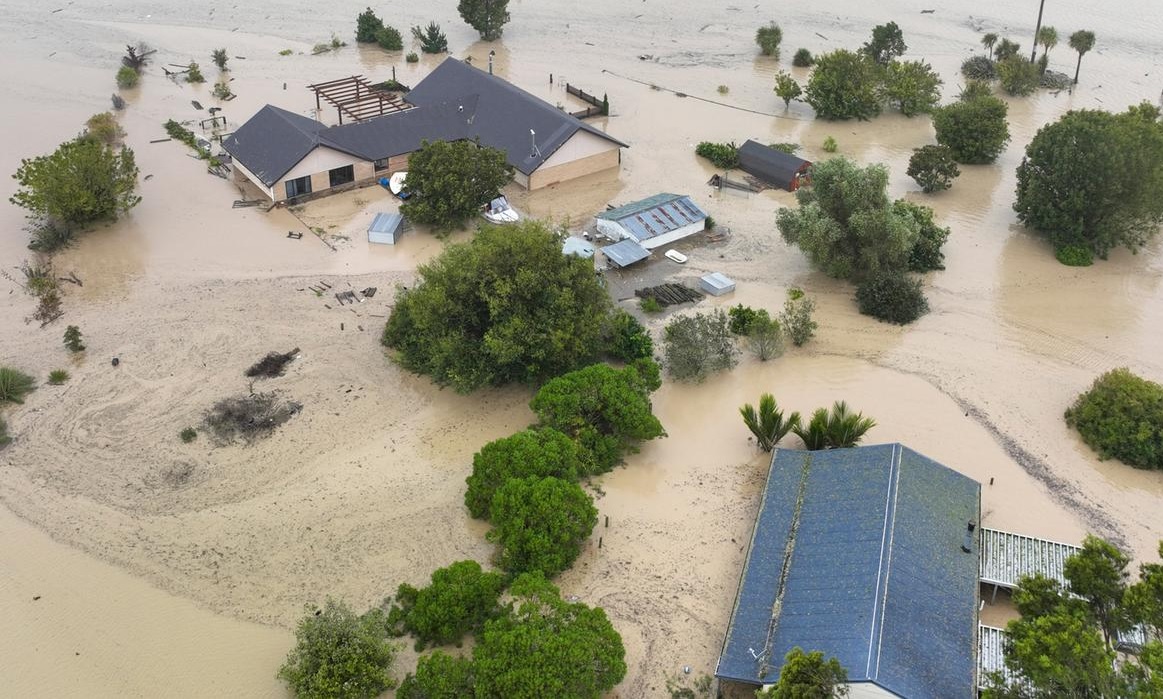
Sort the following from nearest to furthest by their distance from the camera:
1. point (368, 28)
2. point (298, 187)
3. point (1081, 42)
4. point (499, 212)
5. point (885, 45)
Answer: point (499, 212) → point (298, 187) → point (1081, 42) → point (885, 45) → point (368, 28)

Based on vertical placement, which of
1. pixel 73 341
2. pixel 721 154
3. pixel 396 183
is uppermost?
pixel 721 154

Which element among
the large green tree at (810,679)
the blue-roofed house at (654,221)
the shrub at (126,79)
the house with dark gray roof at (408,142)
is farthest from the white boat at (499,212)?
the shrub at (126,79)

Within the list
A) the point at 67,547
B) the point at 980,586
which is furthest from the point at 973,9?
the point at 67,547

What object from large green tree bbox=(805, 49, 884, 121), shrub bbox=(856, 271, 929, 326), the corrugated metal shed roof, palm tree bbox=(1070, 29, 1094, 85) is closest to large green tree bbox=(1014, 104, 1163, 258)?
shrub bbox=(856, 271, 929, 326)

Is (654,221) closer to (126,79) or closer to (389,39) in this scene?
(389,39)

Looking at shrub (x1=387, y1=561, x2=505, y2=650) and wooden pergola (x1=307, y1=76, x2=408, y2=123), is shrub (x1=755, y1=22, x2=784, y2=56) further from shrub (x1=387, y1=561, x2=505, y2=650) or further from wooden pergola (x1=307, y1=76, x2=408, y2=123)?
shrub (x1=387, y1=561, x2=505, y2=650)

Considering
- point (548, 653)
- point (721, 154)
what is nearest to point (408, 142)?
point (721, 154)

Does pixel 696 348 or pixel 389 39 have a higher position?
pixel 389 39

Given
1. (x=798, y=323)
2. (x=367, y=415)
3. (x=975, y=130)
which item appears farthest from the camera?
(x=975, y=130)
